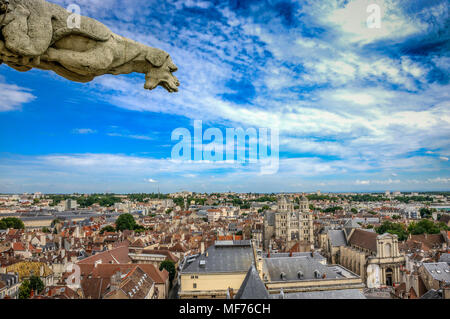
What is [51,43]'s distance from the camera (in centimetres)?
302

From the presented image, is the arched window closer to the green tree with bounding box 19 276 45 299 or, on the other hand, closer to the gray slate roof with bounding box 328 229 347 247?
the gray slate roof with bounding box 328 229 347 247

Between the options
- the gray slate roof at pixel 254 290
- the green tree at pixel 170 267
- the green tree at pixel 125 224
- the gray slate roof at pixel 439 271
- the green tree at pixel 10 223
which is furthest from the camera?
the green tree at pixel 10 223

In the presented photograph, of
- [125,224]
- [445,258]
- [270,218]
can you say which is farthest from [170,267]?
[125,224]

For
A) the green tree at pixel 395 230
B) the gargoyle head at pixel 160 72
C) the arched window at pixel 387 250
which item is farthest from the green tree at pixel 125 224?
the gargoyle head at pixel 160 72

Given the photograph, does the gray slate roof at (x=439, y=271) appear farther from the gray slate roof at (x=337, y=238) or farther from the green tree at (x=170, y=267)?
the green tree at (x=170, y=267)

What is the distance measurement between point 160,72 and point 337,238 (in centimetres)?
3671

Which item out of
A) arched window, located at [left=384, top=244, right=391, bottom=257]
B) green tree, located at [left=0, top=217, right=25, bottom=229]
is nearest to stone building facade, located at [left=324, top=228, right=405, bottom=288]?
arched window, located at [left=384, top=244, right=391, bottom=257]

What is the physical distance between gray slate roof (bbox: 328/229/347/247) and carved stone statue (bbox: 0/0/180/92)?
35.7 m

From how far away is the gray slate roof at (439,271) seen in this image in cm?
2045

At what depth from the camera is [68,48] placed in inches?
123

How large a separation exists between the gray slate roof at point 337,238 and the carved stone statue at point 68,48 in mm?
35674

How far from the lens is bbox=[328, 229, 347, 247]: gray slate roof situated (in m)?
35.3
